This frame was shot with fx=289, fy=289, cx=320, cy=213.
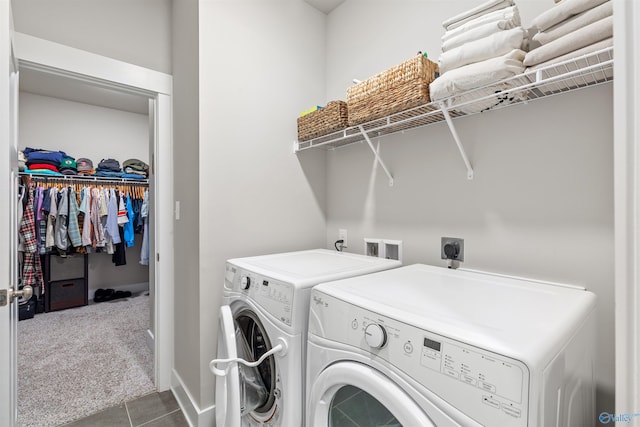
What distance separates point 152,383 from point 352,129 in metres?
2.13

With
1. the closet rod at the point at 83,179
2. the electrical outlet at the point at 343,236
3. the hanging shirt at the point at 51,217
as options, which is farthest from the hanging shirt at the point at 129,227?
the electrical outlet at the point at 343,236

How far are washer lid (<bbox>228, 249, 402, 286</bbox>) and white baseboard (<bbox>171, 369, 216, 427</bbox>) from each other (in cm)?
82

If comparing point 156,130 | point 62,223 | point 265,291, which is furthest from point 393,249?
point 62,223

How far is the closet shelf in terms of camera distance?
89 centimetres

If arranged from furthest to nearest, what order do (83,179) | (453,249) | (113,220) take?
(113,220)
(83,179)
(453,249)

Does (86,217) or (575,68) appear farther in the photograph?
(86,217)

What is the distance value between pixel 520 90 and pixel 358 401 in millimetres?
1154

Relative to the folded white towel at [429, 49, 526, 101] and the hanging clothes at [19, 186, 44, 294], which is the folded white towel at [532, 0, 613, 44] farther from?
the hanging clothes at [19, 186, 44, 294]

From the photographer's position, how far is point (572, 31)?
2.94ft

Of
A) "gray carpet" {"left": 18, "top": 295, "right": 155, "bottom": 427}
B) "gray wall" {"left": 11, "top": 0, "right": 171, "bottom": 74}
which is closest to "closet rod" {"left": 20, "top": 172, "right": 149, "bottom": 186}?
"gray carpet" {"left": 18, "top": 295, "right": 155, "bottom": 427}

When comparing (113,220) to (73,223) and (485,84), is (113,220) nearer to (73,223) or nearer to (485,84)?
(73,223)

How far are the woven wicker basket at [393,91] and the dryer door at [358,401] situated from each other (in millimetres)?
1048

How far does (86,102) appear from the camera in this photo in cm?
389

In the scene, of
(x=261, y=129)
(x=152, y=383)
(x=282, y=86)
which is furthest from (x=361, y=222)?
(x=152, y=383)
